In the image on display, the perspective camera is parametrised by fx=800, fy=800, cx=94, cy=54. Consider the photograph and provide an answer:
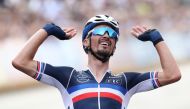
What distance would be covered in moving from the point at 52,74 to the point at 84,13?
994 centimetres

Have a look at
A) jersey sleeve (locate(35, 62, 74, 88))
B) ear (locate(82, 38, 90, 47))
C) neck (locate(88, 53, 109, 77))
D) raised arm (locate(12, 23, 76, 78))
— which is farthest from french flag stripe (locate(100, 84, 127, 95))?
raised arm (locate(12, 23, 76, 78))

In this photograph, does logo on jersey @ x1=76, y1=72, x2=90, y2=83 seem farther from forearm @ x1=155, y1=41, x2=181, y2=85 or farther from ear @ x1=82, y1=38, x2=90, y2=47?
forearm @ x1=155, y1=41, x2=181, y2=85

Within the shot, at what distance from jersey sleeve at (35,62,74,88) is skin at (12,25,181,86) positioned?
0.07 metres

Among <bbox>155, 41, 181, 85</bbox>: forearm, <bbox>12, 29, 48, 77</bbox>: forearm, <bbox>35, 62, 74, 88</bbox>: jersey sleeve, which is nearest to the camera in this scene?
<bbox>12, 29, 48, 77</bbox>: forearm

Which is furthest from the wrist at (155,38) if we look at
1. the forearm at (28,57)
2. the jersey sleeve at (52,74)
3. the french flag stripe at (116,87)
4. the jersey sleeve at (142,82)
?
the forearm at (28,57)

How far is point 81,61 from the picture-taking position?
16828 mm

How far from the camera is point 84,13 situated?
18.0 metres

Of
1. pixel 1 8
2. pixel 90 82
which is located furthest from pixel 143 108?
pixel 90 82

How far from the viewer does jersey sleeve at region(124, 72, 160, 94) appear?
27.2 feet

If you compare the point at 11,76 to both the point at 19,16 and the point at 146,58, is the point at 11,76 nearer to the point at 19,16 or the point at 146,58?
the point at 19,16

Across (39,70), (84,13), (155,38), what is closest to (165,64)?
(155,38)

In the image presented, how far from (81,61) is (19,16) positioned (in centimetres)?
161

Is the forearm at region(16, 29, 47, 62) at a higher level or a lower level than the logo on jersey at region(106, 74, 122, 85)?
higher

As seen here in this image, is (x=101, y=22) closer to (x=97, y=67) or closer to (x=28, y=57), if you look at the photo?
(x=97, y=67)
